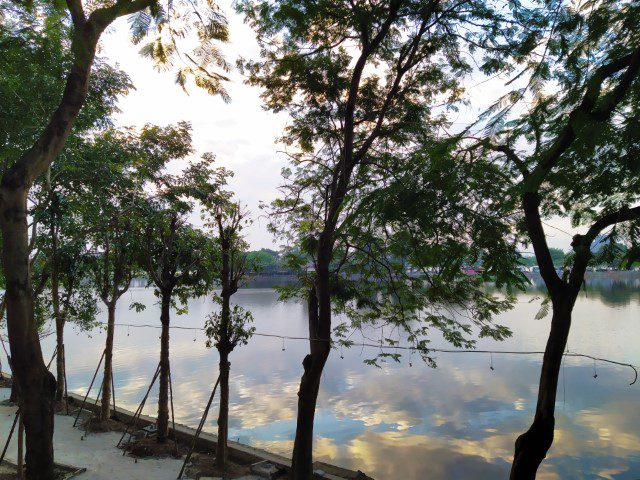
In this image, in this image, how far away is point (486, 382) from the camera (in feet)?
42.2

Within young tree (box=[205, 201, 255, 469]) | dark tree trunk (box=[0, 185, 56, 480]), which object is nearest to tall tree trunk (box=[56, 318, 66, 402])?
young tree (box=[205, 201, 255, 469])

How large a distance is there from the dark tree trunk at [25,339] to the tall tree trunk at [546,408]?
3.40 metres

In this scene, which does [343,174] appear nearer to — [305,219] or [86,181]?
[305,219]

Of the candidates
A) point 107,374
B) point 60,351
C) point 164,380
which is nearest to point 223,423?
point 164,380

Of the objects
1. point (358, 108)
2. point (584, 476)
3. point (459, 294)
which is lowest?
point (584, 476)

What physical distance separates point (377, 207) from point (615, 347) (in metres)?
14.4

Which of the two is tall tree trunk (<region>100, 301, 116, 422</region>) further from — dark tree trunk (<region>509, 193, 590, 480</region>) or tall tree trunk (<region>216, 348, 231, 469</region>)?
dark tree trunk (<region>509, 193, 590, 480</region>)

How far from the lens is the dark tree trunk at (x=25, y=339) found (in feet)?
10.2

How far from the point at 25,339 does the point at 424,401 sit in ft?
33.4

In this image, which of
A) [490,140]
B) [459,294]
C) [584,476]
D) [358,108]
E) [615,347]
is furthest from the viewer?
[615,347]

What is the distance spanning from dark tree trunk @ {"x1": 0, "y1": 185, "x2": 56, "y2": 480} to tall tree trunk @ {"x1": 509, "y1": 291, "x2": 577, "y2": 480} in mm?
3403

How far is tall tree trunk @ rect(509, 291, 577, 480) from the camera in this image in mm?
3234

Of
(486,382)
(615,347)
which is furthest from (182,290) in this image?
(615,347)

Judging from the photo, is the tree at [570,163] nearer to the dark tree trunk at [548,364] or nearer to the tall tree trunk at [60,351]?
the dark tree trunk at [548,364]
